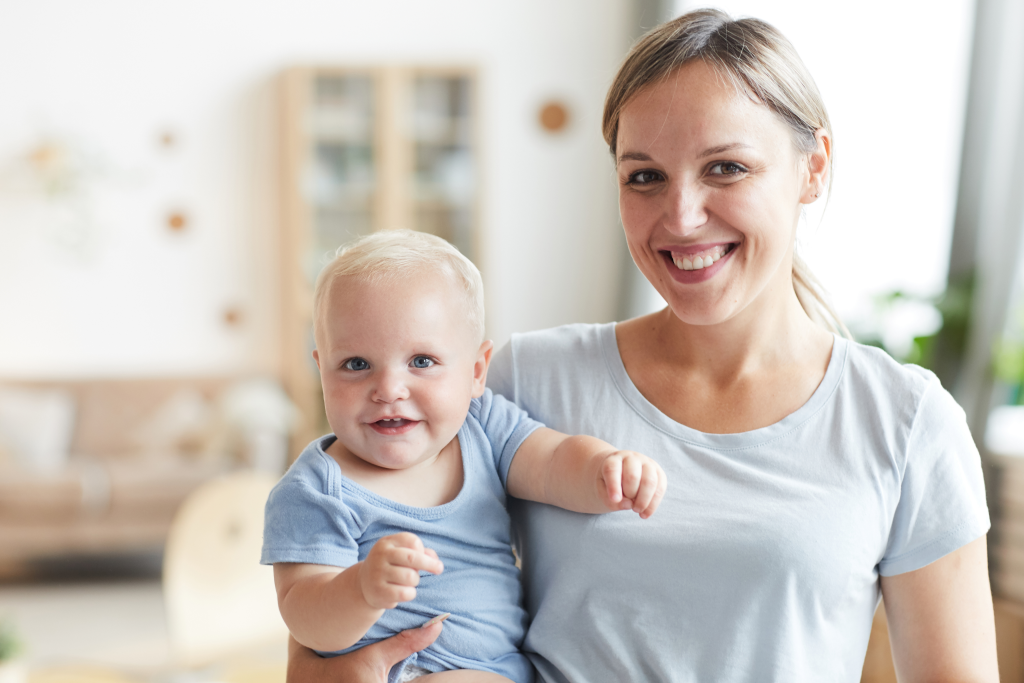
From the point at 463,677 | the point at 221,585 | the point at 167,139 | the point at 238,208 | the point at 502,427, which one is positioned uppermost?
the point at 167,139

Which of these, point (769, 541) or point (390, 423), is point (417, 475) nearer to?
point (390, 423)

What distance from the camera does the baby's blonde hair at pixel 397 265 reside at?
1.10 m

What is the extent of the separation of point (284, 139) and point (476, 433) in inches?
186

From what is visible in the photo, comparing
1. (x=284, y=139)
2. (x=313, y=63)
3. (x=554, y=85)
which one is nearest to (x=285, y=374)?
(x=284, y=139)

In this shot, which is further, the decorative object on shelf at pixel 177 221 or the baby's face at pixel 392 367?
the decorative object on shelf at pixel 177 221

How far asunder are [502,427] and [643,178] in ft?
1.19

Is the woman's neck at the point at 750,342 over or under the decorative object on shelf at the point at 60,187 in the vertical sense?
under

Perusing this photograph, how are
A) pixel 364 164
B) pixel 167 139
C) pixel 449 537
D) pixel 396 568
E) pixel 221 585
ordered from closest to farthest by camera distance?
pixel 396 568
pixel 449 537
pixel 221 585
pixel 364 164
pixel 167 139

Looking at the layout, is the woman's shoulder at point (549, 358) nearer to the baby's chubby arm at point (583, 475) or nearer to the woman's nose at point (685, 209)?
the baby's chubby arm at point (583, 475)

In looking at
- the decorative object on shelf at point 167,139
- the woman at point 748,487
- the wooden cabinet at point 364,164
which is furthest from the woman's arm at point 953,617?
the decorative object on shelf at point 167,139

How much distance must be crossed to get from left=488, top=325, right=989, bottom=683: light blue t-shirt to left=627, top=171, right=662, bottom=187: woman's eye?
296 millimetres

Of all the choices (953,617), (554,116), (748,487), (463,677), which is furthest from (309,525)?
(554,116)

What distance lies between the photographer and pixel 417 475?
1146 millimetres

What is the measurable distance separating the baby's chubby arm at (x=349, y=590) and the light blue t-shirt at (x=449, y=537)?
0.10ft
